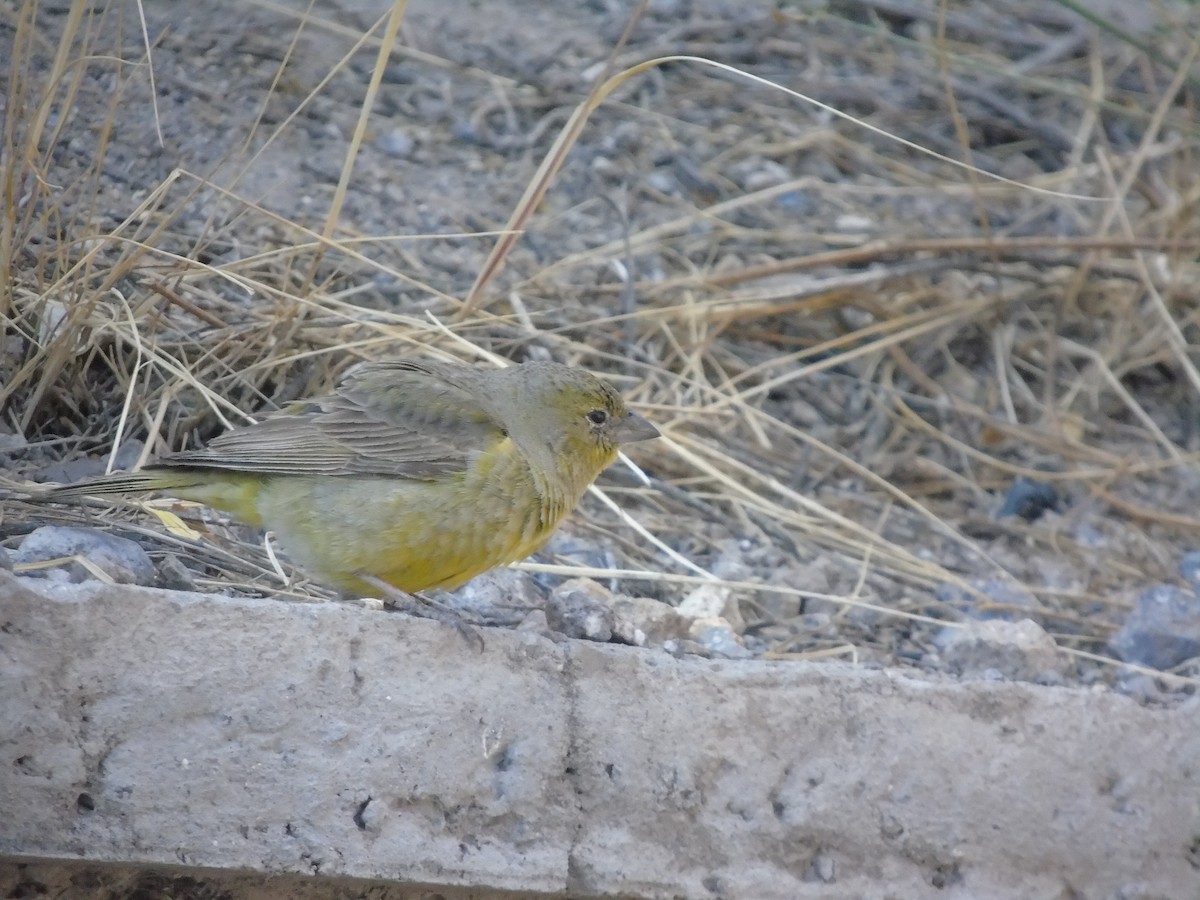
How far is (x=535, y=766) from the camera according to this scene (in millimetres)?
3051

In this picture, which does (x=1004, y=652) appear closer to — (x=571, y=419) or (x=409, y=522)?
(x=571, y=419)

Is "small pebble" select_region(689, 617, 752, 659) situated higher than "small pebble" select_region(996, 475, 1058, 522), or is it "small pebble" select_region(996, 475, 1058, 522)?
"small pebble" select_region(689, 617, 752, 659)

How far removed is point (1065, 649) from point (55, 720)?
2.85 meters

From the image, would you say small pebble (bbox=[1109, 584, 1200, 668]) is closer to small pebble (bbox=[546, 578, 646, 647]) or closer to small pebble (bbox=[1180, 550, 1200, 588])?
small pebble (bbox=[1180, 550, 1200, 588])

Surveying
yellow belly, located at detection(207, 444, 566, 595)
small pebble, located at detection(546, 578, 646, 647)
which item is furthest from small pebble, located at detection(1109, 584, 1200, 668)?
yellow belly, located at detection(207, 444, 566, 595)

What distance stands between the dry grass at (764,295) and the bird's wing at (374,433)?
0.29m

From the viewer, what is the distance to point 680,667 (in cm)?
322

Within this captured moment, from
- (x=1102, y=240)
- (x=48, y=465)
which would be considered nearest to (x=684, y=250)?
(x=1102, y=240)

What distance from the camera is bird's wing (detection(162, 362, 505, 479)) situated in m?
3.52

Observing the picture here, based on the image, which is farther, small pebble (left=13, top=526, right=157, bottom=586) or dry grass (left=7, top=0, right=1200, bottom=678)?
dry grass (left=7, top=0, right=1200, bottom=678)

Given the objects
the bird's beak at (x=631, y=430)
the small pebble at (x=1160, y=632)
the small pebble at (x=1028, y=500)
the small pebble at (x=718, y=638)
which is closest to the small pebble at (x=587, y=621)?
the small pebble at (x=718, y=638)

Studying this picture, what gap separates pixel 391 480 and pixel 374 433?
163 millimetres

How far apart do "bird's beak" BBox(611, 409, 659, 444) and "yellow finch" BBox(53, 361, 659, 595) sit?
0.22m

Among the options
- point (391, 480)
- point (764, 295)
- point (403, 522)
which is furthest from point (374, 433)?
point (764, 295)
